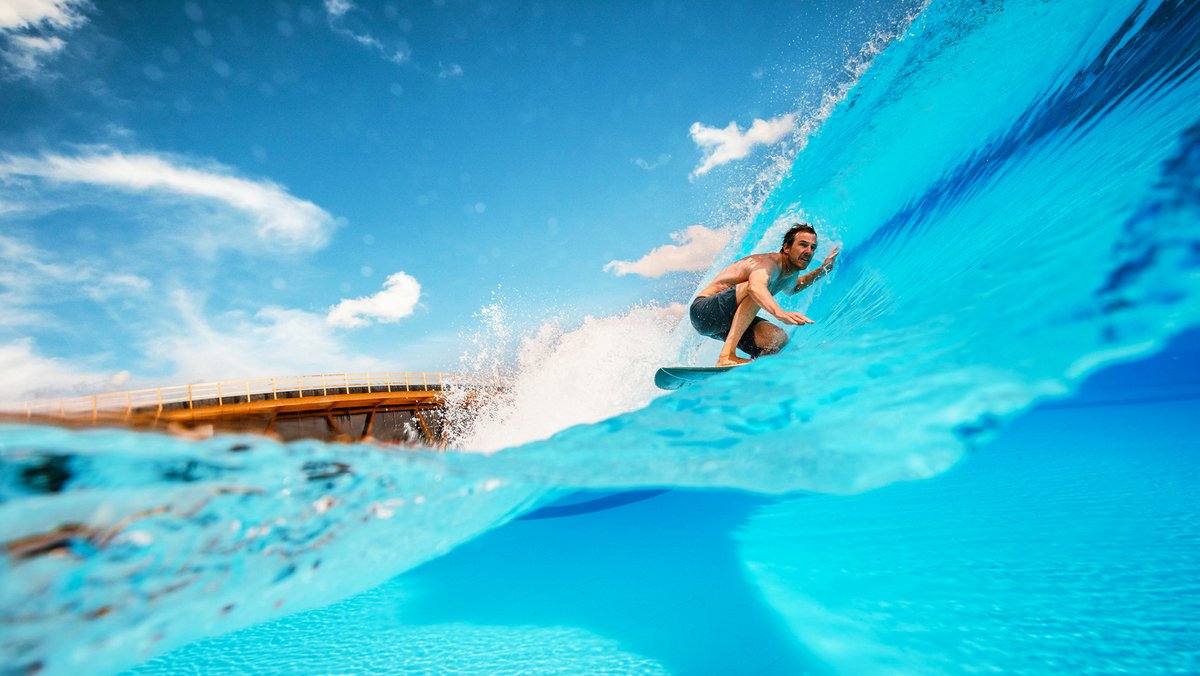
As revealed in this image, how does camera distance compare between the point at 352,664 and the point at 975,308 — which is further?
the point at 352,664

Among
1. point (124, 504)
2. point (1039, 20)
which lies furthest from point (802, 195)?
point (124, 504)

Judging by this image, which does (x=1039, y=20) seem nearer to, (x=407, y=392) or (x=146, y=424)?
(x=146, y=424)

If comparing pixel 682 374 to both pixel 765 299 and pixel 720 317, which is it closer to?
pixel 765 299

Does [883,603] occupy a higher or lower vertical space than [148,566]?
lower

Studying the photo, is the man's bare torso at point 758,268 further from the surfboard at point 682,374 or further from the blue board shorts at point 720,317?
Answer: the surfboard at point 682,374

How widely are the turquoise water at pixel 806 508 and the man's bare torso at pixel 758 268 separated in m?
0.85

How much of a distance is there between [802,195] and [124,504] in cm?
909

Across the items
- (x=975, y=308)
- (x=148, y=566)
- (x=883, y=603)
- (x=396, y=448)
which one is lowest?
(x=883, y=603)

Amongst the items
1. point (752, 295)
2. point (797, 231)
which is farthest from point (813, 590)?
point (797, 231)

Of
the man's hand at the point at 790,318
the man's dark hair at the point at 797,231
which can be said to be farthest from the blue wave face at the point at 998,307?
the man's dark hair at the point at 797,231

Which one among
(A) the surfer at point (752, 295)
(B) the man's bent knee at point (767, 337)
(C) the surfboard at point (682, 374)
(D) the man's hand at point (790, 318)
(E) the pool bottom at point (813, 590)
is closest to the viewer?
(E) the pool bottom at point (813, 590)

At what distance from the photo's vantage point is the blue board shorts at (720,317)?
482cm

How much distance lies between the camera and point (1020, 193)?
452 cm

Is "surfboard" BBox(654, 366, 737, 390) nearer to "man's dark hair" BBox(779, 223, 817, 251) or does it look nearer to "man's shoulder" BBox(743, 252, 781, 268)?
"man's shoulder" BBox(743, 252, 781, 268)
